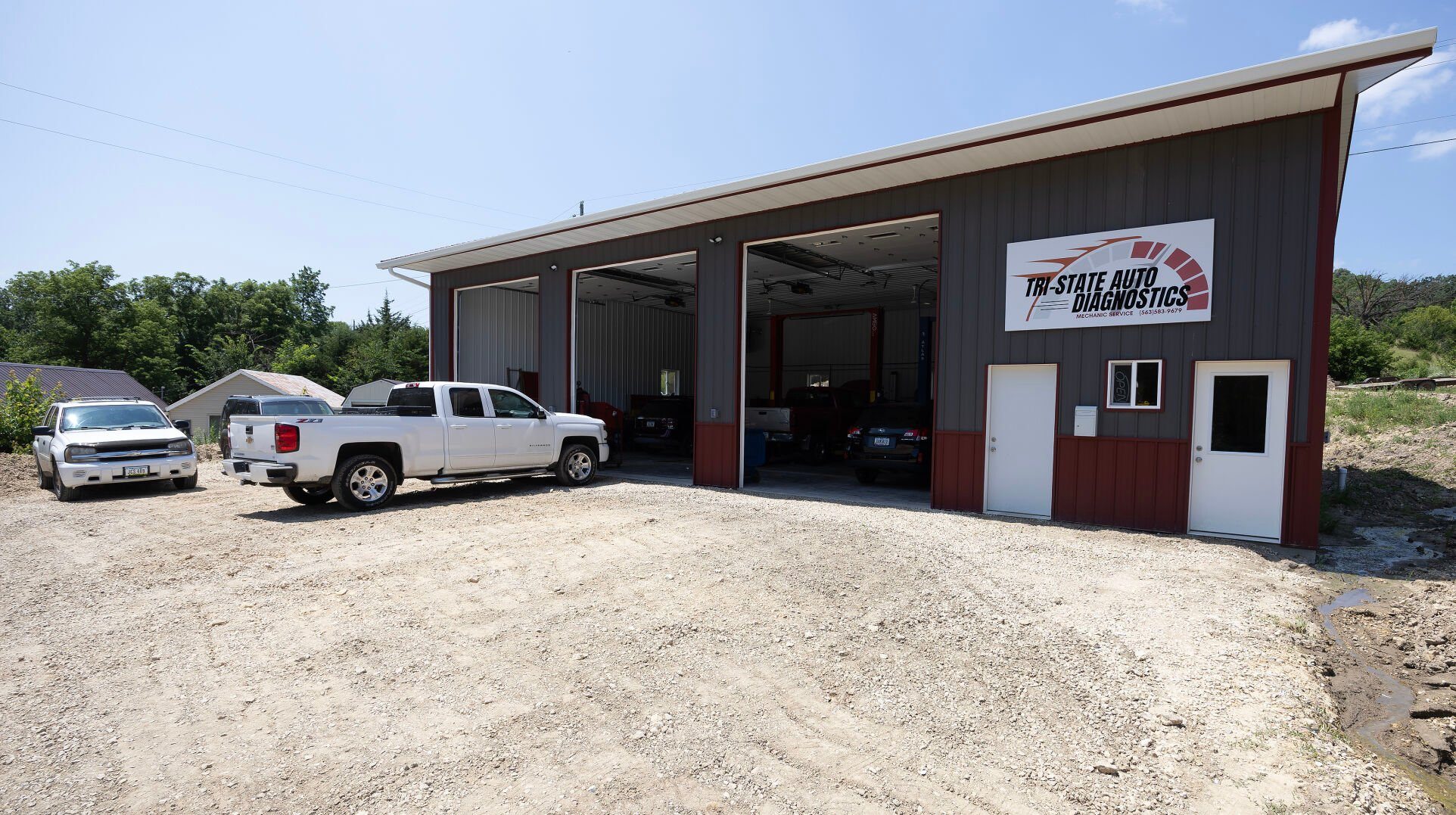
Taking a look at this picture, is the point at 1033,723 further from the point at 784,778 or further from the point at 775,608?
the point at 775,608

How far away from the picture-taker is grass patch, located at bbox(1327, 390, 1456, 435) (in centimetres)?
1684

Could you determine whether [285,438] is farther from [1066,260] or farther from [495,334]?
[495,334]

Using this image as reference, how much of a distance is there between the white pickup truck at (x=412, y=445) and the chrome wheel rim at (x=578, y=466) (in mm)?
14

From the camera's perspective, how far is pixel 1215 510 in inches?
332

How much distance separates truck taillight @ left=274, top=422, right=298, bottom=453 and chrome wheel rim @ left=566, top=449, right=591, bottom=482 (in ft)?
13.5

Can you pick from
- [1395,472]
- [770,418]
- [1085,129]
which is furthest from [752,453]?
[1395,472]

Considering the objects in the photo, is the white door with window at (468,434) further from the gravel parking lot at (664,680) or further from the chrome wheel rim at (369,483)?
the gravel parking lot at (664,680)

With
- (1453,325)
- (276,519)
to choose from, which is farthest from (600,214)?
(1453,325)

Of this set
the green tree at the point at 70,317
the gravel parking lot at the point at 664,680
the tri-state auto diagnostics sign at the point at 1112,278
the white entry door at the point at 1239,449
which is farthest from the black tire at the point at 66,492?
the green tree at the point at 70,317

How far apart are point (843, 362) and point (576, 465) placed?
14.5 meters

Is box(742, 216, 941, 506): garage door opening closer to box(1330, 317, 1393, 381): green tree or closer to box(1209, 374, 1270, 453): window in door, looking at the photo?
box(1209, 374, 1270, 453): window in door

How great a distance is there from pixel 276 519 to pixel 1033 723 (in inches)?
352

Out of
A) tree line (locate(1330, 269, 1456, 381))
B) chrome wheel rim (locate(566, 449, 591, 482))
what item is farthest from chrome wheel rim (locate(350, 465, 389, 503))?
tree line (locate(1330, 269, 1456, 381))

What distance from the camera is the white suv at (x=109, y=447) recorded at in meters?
10.8
